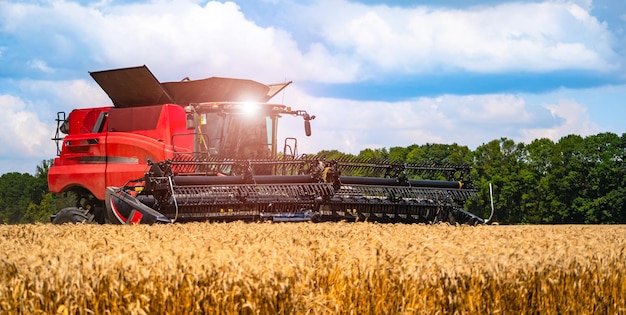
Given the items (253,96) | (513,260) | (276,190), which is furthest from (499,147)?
(513,260)

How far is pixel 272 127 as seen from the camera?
45.4ft

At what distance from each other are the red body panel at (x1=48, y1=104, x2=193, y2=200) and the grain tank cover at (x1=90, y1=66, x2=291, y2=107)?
1.37 feet

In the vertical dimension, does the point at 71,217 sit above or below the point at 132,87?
below

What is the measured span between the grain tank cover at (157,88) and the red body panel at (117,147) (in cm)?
42

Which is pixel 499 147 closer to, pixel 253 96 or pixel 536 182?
pixel 536 182

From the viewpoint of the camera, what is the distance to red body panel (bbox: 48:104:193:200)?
13.6 metres

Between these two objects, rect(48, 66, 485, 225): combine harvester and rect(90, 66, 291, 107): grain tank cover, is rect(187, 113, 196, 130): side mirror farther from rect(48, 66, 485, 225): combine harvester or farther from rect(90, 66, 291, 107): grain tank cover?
rect(90, 66, 291, 107): grain tank cover

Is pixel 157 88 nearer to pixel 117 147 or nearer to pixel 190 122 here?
pixel 117 147

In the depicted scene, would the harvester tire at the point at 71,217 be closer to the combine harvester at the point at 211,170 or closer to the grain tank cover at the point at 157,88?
the combine harvester at the point at 211,170

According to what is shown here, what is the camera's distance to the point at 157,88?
1464 centimetres

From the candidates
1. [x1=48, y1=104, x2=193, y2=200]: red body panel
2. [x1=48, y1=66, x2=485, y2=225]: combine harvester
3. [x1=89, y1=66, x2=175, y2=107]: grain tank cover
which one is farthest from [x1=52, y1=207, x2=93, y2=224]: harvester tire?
[x1=89, y1=66, x2=175, y2=107]: grain tank cover

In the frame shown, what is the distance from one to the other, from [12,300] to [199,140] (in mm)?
8395

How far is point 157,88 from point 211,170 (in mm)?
Answer: 3370

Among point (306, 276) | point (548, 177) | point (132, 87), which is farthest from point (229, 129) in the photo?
point (548, 177)
